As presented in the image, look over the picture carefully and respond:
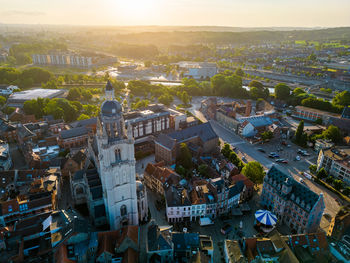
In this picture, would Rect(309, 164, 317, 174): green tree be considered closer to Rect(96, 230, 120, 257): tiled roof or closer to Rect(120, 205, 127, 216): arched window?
Rect(120, 205, 127, 216): arched window

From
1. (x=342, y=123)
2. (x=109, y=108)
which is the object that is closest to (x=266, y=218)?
(x=109, y=108)

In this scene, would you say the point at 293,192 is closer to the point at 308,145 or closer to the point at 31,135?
the point at 308,145

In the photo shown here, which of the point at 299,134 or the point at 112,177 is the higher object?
the point at 112,177

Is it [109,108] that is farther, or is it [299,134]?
[299,134]

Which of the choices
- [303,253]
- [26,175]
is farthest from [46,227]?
[303,253]

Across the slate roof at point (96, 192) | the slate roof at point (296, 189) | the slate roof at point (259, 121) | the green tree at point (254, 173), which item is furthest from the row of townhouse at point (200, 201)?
the slate roof at point (259, 121)

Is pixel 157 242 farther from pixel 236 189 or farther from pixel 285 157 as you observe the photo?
pixel 285 157

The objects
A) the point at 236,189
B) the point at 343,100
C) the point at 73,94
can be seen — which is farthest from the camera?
the point at 73,94
